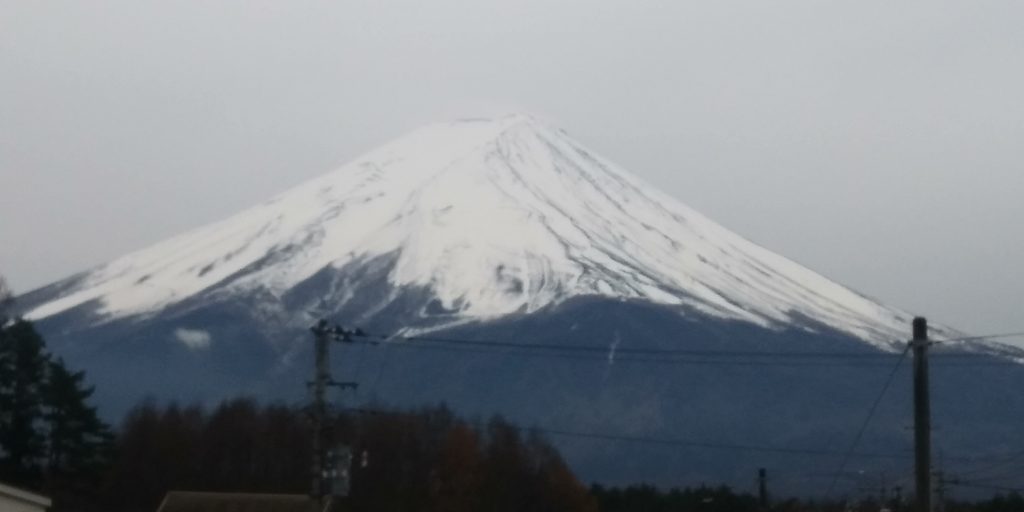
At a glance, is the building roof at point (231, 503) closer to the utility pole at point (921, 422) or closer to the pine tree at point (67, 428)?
the pine tree at point (67, 428)

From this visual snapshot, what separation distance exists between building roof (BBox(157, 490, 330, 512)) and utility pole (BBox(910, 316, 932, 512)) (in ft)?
55.1

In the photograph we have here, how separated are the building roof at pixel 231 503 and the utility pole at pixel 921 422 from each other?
16809 millimetres

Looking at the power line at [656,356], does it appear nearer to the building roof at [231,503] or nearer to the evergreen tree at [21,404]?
the evergreen tree at [21,404]

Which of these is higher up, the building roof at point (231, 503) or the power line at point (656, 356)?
the power line at point (656, 356)

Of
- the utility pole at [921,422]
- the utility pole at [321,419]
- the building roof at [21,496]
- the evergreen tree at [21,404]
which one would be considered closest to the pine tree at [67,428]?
the evergreen tree at [21,404]

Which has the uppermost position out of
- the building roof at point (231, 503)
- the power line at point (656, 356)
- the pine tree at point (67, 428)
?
the power line at point (656, 356)

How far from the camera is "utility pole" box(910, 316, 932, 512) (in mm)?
24109

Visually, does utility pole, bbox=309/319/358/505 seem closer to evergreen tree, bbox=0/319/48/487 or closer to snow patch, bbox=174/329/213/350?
evergreen tree, bbox=0/319/48/487

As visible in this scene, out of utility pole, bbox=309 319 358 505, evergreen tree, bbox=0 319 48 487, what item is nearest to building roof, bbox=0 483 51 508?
utility pole, bbox=309 319 358 505

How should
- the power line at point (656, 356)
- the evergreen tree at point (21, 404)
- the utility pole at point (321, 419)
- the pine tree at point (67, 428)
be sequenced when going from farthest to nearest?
the power line at point (656, 356) < the pine tree at point (67, 428) < the evergreen tree at point (21, 404) < the utility pole at point (321, 419)

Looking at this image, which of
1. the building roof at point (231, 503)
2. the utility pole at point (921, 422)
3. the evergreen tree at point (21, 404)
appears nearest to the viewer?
the utility pole at point (921, 422)

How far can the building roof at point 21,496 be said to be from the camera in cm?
2891

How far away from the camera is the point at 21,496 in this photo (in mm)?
29328

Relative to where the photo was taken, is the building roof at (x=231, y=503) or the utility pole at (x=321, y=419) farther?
the building roof at (x=231, y=503)
